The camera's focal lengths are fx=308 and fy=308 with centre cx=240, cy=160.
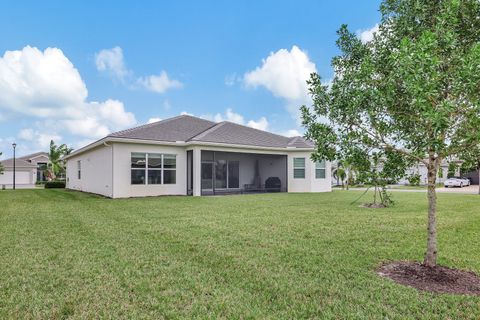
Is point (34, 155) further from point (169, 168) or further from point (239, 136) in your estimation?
point (239, 136)

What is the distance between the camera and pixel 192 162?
1878 cm

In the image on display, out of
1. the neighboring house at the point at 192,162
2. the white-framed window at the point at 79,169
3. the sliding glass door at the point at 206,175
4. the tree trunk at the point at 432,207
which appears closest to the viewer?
the tree trunk at the point at 432,207

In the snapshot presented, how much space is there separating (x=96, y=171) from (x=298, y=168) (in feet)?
45.6

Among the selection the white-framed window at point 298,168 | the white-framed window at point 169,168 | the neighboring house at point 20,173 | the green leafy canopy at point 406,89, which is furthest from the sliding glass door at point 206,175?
the neighboring house at point 20,173

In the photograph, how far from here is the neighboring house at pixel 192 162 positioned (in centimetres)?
1738

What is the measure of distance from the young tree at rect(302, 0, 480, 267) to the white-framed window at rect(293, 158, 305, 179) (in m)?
17.4

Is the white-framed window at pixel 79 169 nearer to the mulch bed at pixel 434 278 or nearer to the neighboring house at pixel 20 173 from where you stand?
the neighboring house at pixel 20 173

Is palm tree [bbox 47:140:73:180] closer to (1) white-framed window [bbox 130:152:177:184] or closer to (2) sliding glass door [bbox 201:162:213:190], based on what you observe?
(2) sliding glass door [bbox 201:162:213:190]

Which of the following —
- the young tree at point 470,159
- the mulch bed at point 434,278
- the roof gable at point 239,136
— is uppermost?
the roof gable at point 239,136

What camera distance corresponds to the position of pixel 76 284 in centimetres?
427

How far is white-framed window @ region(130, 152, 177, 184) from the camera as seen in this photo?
57.6ft

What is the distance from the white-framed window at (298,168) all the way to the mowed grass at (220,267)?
1296 cm

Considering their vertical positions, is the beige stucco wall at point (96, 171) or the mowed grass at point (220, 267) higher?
the beige stucco wall at point (96, 171)

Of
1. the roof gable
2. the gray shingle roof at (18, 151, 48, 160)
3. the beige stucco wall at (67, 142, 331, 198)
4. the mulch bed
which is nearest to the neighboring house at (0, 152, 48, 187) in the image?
the gray shingle roof at (18, 151, 48, 160)
